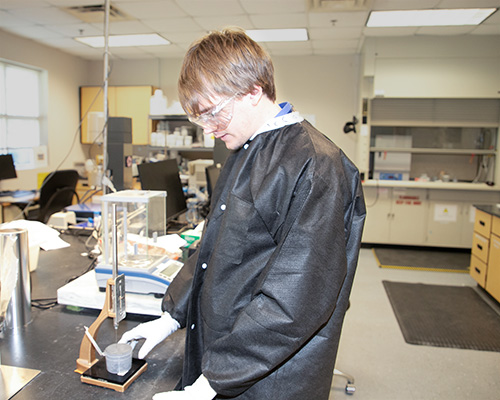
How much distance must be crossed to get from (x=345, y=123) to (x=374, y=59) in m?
1.10

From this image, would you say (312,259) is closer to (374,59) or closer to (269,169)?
(269,169)

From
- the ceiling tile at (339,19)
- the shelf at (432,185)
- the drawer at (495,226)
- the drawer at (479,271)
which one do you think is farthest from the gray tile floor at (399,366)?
the ceiling tile at (339,19)

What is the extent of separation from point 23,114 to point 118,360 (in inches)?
213

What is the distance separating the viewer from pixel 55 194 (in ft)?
13.2

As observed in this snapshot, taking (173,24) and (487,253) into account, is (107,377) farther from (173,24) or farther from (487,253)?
(173,24)

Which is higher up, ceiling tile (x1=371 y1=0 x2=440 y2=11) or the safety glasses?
ceiling tile (x1=371 y1=0 x2=440 y2=11)

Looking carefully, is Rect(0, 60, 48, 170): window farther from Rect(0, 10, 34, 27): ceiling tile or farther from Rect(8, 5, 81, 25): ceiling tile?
Rect(8, 5, 81, 25): ceiling tile

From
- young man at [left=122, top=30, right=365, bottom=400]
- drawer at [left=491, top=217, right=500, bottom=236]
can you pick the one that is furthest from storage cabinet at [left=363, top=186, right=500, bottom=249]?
young man at [left=122, top=30, right=365, bottom=400]

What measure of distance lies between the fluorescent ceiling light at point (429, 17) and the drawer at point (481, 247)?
2.11 meters

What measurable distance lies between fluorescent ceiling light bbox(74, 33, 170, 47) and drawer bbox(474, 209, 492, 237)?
4.01 m

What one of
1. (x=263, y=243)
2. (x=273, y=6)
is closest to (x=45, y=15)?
(x=273, y=6)

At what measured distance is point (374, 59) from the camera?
480 centimetres

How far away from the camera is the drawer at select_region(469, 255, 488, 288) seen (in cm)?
353

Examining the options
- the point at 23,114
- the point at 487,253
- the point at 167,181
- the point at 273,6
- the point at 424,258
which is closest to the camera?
the point at 167,181
